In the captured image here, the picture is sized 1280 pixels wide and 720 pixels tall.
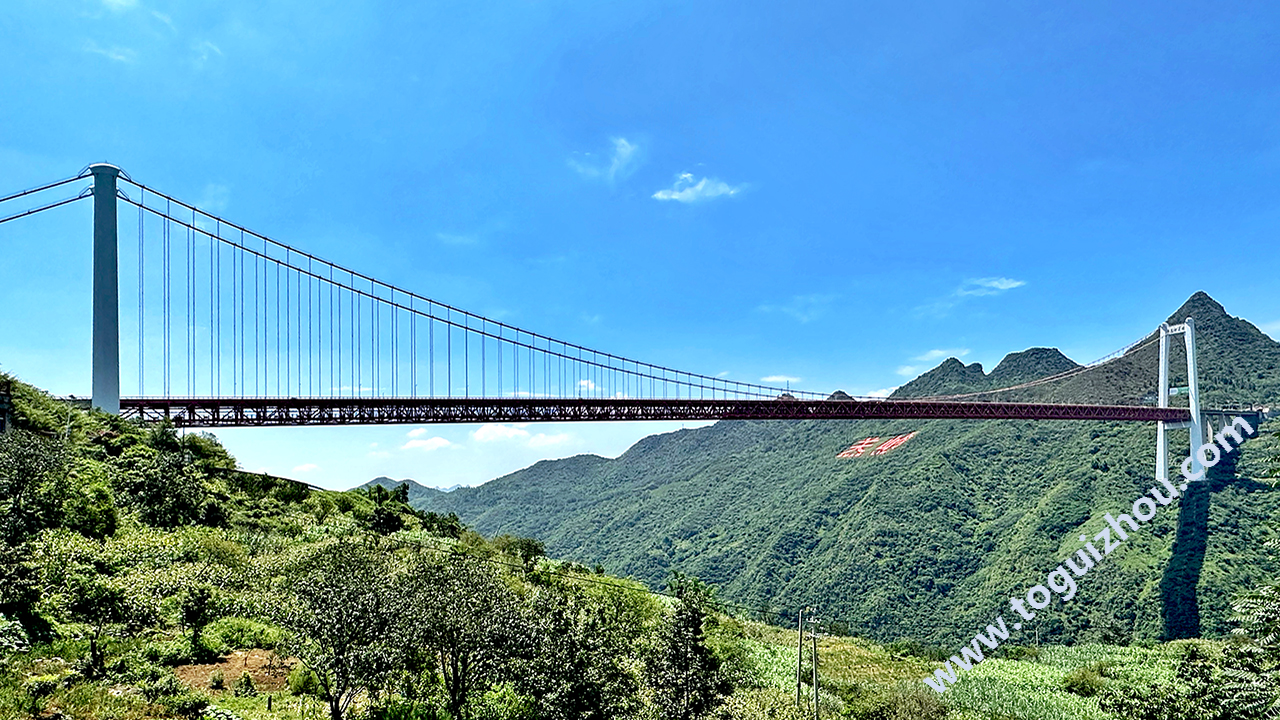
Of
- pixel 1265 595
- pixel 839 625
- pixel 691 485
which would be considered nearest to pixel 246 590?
pixel 1265 595

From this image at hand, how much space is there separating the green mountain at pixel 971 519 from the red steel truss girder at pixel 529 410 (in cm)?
1167

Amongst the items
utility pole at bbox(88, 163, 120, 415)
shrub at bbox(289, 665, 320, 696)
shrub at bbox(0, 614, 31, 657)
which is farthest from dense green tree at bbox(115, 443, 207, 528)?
shrub at bbox(289, 665, 320, 696)

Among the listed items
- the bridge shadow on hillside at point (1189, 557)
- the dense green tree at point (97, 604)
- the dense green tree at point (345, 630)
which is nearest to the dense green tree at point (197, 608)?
the dense green tree at point (97, 604)

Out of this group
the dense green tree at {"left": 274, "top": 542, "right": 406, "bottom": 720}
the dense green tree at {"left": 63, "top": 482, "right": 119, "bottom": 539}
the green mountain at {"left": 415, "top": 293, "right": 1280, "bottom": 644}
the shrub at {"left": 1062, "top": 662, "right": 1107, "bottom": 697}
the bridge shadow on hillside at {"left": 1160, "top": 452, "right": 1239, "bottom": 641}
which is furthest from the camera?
the green mountain at {"left": 415, "top": 293, "right": 1280, "bottom": 644}

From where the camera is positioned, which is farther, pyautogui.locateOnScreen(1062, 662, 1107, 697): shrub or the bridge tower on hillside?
the bridge tower on hillside

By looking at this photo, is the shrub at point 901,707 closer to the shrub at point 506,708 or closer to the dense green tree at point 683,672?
the dense green tree at point 683,672

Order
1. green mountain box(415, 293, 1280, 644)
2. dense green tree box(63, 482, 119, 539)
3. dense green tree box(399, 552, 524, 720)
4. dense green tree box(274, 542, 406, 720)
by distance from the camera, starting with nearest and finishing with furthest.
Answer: dense green tree box(274, 542, 406, 720) → dense green tree box(399, 552, 524, 720) → dense green tree box(63, 482, 119, 539) → green mountain box(415, 293, 1280, 644)

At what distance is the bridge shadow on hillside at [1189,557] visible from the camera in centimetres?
3734

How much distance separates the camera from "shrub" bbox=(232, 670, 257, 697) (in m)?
10.8

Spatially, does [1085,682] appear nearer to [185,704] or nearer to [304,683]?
[304,683]

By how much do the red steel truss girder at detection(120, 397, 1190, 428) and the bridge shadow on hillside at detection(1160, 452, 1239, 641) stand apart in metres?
10.00

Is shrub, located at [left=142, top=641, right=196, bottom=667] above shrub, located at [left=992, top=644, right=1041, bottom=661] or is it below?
above

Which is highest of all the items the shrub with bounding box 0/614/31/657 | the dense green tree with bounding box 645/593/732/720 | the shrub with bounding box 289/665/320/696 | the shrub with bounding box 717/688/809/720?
the shrub with bounding box 0/614/31/657

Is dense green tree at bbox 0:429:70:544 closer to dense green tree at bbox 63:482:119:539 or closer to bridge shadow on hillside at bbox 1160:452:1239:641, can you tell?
dense green tree at bbox 63:482:119:539
